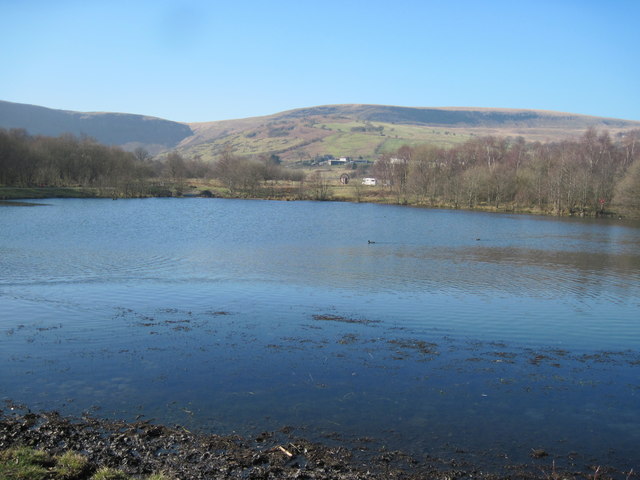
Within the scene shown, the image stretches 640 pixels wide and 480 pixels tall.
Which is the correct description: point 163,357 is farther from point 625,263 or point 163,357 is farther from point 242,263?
point 625,263

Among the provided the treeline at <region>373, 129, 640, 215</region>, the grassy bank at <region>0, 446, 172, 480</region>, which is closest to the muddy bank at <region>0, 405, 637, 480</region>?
the grassy bank at <region>0, 446, 172, 480</region>

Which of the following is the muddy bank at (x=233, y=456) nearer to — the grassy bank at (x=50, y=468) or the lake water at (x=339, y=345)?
the grassy bank at (x=50, y=468)

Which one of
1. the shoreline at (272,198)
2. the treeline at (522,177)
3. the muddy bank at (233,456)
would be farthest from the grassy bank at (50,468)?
the treeline at (522,177)

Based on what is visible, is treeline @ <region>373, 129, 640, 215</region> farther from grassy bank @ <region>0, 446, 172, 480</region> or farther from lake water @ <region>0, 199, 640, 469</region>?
grassy bank @ <region>0, 446, 172, 480</region>

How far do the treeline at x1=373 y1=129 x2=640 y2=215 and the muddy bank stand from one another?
233 ft

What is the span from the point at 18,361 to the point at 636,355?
1512 cm

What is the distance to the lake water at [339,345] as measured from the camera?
9508 mm

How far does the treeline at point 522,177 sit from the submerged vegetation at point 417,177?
144 millimetres

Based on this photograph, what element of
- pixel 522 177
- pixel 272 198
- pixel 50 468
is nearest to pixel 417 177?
pixel 522 177

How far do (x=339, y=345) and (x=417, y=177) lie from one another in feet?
279

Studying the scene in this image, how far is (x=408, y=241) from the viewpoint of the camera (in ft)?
136

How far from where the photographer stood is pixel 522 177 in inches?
3292

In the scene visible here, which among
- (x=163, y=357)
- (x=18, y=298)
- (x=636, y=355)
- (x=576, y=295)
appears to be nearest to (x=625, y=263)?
(x=576, y=295)

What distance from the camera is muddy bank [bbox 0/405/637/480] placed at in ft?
24.9
